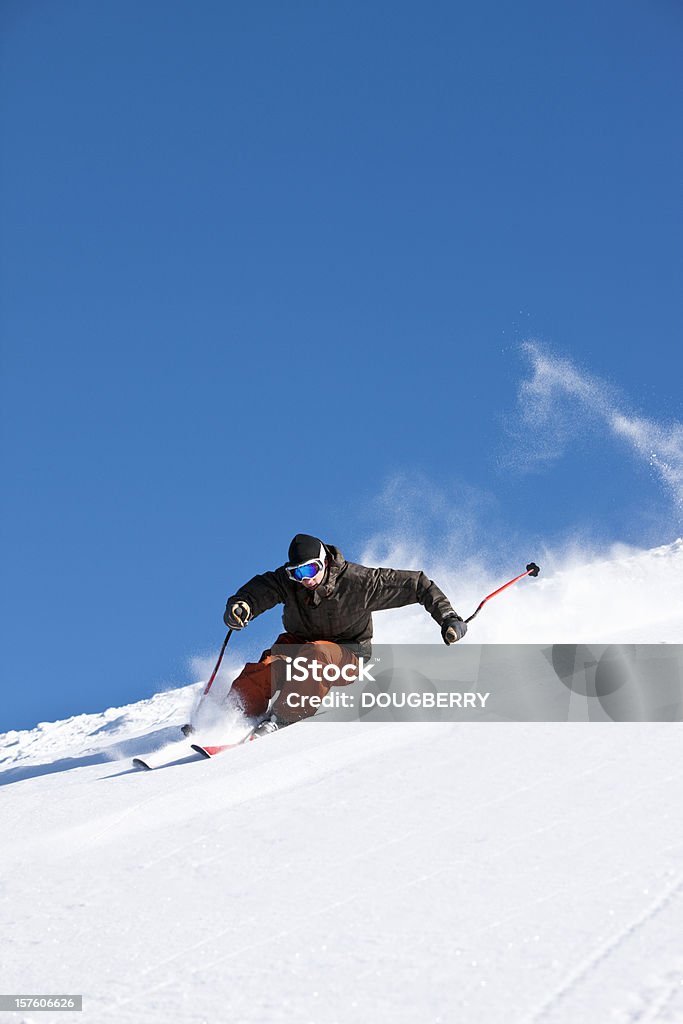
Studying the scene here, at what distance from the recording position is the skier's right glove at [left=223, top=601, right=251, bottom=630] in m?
5.38

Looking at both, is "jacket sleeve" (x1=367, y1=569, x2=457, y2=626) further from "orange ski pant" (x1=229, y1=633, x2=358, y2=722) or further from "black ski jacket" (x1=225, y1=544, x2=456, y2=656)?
"orange ski pant" (x1=229, y1=633, x2=358, y2=722)

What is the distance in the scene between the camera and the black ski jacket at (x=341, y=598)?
17.8 feet

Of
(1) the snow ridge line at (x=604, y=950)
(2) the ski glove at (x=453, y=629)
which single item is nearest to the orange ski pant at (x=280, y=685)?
(2) the ski glove at (x=453, y=629)

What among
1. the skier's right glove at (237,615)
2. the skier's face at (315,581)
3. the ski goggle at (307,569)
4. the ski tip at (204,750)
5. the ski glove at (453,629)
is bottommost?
the ski tip at (204,750)

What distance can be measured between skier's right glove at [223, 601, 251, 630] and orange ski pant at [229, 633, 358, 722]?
268 millimetres

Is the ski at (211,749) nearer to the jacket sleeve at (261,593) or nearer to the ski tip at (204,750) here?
the ski tip at (204,750)

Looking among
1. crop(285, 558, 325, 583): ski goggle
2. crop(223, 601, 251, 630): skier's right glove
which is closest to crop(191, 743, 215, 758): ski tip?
crop(223, 601, 251, 630): skier's right glove

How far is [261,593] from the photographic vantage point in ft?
18.0

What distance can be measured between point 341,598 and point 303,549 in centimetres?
38

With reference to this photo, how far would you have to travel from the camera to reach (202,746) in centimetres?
479

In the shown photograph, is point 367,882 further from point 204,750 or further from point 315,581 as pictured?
point 315,581

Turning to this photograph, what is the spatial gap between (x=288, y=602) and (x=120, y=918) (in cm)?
283

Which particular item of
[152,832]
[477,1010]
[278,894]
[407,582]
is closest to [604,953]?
[477,1010]

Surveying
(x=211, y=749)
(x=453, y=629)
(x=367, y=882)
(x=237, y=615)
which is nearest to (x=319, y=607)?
(x=237, y=615)
